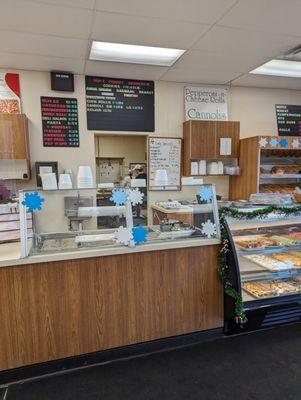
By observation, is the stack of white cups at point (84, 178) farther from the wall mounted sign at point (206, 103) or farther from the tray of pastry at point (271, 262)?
the wall mounted sign at point (206, 103)

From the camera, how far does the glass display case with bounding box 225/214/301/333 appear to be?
236 cm

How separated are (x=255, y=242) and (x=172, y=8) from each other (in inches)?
83.6

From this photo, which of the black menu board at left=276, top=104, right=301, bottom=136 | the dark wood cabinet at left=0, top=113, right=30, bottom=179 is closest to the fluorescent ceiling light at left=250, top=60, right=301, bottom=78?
the black menu board at left=276, top=104, right=301, bottom=136

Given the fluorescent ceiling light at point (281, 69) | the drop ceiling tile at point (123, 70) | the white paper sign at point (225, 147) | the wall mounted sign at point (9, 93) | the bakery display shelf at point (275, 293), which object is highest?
the fluorescent ceiling light at point (281, 69)

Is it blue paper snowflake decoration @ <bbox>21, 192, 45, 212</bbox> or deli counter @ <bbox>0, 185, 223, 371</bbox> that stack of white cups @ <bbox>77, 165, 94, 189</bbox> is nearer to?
deli counter @ <bbox>0, 185, 223, 371</bbox>

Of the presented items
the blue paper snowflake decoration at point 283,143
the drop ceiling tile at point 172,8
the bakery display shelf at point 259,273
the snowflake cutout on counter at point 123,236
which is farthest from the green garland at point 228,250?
the blue paper snowflake decoration at point 283,143

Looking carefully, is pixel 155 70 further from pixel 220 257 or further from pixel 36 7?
pixel 220 257

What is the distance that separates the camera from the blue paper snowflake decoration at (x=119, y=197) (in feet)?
6.73

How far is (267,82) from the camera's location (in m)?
4.38

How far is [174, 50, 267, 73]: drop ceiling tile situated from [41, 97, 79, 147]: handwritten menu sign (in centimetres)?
155

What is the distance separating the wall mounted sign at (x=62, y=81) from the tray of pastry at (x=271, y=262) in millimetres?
3089

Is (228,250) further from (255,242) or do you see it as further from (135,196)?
(135,196)

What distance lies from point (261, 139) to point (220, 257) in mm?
2402

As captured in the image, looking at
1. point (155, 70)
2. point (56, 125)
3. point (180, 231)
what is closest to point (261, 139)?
point (155, 70)
